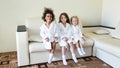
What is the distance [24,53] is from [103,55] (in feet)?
5.02

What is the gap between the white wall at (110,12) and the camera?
3.37m

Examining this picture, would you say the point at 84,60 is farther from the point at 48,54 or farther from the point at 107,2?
the point at 107,2

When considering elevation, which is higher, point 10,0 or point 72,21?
point 10,0

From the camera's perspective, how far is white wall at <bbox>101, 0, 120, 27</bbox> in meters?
3.37

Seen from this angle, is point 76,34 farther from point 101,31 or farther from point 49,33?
point 101,31

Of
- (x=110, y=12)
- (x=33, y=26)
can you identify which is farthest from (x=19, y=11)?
(x=110, y=12)

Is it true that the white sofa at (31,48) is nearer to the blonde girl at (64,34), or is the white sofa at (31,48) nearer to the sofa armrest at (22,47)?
the sofa armrest at (22,47)

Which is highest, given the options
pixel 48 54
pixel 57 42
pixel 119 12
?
pixel 119 12

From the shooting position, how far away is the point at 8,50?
3.38 m

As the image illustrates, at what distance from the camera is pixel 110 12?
361 centimetres

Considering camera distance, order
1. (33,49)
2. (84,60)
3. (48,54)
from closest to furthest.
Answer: (33,49) → (48,54) → (84,60)

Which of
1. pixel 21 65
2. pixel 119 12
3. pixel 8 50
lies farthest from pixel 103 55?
pixel 8 50

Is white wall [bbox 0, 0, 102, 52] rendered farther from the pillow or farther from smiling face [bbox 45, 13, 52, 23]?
smiling face [bbox 45, 13, 52, 23]

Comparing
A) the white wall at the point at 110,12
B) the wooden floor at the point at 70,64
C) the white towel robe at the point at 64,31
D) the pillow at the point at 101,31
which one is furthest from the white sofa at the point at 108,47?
the white towel robe at the point at 64,31
